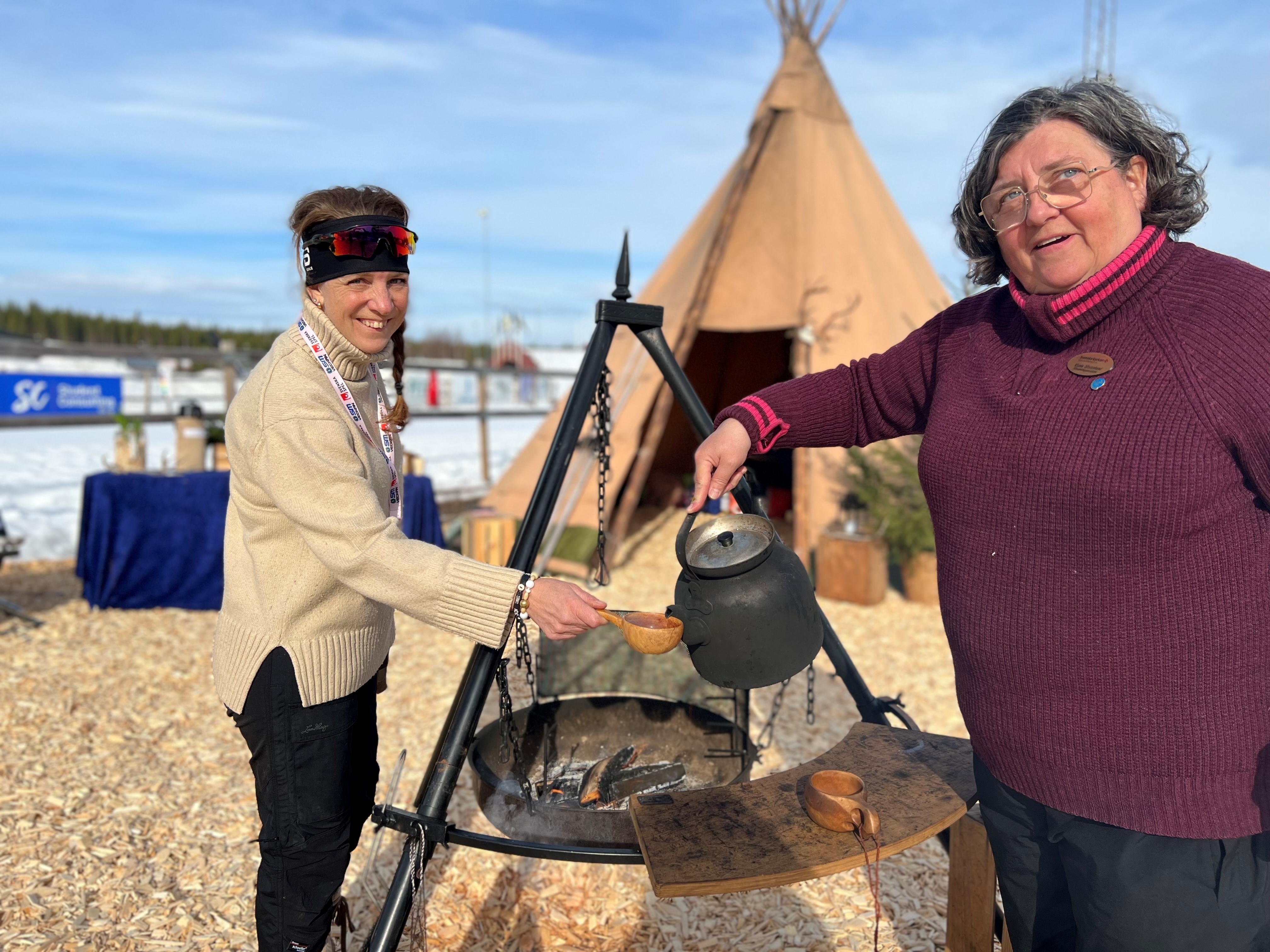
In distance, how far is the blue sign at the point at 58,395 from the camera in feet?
22.4

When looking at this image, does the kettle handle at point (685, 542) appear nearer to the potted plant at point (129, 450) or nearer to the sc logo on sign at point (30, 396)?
the potted plant at point (129, 450)

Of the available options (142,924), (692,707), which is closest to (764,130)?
(692,707)

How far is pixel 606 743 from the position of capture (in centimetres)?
272

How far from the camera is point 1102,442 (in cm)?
127

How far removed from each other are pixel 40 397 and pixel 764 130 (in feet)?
21.1

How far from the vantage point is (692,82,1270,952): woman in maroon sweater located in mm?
A: 1237

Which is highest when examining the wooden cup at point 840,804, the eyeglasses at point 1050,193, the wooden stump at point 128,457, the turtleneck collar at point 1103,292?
the eyeglasses at point 1050,193

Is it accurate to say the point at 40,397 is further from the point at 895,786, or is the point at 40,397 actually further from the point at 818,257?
the point at 895,786

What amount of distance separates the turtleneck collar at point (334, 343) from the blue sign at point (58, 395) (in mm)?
6664

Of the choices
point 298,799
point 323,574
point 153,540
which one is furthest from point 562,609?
point 153,540

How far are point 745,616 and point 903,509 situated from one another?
184 inches

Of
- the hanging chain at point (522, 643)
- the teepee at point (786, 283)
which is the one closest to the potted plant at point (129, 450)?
the teepee at point (786, 283)

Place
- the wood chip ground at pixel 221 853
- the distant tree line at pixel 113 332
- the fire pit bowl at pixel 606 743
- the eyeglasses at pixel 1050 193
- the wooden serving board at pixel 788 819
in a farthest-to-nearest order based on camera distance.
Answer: the distant tree line at pixel 113 332 < the wood chip ground at pixel 221 853 < the fire pit bowl at pixel 606 743 < the wooden serving board at pixel 788 819 < the eyeglasses at pixel 1050 193

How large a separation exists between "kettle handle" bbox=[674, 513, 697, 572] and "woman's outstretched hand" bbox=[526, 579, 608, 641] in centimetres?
A: 20
